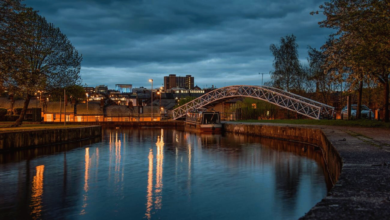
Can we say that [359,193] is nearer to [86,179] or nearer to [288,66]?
[86,179]

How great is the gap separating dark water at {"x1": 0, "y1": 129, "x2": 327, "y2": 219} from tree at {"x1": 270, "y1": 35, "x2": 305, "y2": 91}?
40201 millimetres

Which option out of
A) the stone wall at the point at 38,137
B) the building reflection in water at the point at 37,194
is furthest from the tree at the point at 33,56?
the building reflection in water at the point at 37,194

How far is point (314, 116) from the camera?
60.2m

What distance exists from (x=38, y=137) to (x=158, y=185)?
1833 centimetres

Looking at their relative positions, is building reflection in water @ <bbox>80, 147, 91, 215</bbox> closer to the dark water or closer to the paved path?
the dark water

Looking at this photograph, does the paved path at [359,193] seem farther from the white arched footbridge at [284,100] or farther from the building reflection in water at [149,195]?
the white arched footbridge at [284,100]

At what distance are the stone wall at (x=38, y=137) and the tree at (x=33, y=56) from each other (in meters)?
3.80

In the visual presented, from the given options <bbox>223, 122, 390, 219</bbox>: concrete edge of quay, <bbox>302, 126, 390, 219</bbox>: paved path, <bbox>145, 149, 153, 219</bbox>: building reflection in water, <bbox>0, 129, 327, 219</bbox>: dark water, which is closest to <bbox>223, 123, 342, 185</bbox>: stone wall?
<bbox>0, 129, 327, 219</bbox>: dark water

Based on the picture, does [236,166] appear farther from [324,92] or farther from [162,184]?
[324,92]

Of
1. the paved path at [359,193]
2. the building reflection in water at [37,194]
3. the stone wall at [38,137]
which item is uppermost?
the paved path at [359,193]

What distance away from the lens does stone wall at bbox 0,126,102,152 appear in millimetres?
28138

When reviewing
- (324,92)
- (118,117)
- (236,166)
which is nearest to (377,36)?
(236,166)

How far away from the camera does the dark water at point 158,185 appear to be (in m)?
13.5

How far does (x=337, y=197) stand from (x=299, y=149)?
2624 cm
